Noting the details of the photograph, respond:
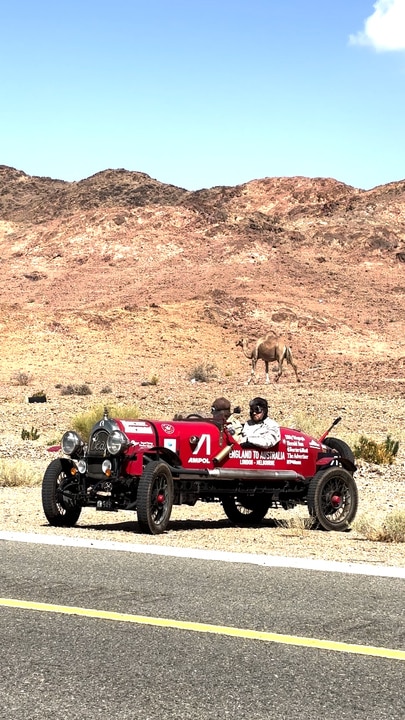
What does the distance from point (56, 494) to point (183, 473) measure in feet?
4.70

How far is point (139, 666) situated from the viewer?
600 centimetres

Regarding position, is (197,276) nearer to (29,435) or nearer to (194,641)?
(29,435)

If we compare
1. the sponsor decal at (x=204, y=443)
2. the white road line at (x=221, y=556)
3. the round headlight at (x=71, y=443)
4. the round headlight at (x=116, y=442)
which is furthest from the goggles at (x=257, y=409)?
the white road line at (x=221, y=556)

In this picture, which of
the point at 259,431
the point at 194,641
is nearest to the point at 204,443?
the point at 259,431

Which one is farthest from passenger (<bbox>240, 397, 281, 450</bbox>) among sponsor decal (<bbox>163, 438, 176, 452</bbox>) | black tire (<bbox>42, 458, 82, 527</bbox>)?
black tire (<bbox>42, 458, 82, 527</bbox>)

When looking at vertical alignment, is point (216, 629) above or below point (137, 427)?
below

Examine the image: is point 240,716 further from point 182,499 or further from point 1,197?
point 1,197

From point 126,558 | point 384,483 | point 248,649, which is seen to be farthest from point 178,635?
point 384,483

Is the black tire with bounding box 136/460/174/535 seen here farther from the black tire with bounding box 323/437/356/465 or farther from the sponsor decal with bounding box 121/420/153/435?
the black tire with bounding box 323/437/356/465

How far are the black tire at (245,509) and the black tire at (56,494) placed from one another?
1.94 metres

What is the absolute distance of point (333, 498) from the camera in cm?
1287

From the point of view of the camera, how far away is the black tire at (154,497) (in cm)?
1146

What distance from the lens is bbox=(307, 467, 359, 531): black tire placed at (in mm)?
12570

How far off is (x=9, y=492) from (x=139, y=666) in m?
11.7
